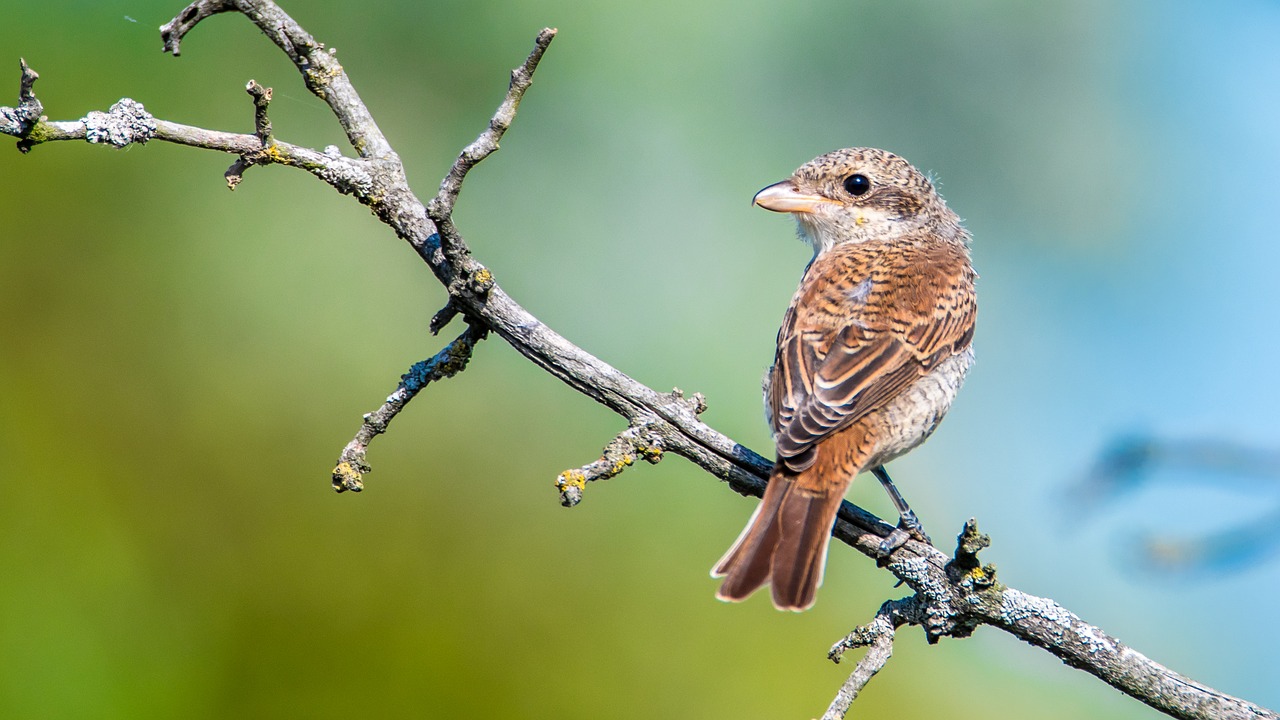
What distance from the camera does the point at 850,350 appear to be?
3283 millimetres

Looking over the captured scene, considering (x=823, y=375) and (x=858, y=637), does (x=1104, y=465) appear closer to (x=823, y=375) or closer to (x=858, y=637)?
(x=823, y=375)

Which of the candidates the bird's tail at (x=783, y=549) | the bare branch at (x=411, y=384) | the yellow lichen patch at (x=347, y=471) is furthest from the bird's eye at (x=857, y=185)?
the yellow lichen patch at (x=347, y=471)

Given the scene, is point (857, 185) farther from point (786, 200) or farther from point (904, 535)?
point (904, 535)

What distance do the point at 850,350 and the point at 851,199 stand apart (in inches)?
37.7

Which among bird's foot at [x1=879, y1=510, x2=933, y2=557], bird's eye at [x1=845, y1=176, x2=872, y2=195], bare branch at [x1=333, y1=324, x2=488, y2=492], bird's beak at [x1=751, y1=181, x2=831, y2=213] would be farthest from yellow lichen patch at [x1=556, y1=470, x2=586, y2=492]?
bird's eye at [x1=845, y1=176, x2=872, y2=195]

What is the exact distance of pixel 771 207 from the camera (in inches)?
155

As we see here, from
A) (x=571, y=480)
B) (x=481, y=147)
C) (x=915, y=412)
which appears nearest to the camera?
(x=481, y=147)

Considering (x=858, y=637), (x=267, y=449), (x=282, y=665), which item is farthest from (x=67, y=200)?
(x=858, y=637)

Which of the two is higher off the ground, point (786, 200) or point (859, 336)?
point (786, 200)

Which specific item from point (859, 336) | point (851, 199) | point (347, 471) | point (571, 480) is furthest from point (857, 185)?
point (347, 471)

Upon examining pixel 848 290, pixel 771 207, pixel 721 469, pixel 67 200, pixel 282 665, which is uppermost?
pixel 771 207

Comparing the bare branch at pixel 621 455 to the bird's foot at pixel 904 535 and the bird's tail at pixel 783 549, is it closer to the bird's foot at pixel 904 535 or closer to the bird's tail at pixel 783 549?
the bird's tail at pixel 783 549

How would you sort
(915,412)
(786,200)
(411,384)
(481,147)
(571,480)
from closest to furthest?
(481,147)
(571,480)
(411,384)
(915,412)
(786,200)

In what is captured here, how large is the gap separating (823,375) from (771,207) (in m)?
0.98
